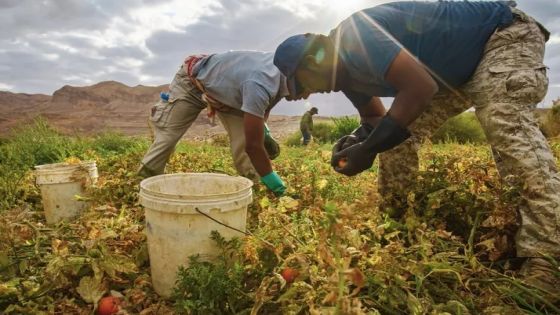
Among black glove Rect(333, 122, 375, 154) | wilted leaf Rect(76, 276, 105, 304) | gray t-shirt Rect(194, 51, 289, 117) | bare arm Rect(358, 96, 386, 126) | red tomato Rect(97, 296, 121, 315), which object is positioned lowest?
red tomato Rect(97, 296, 121, 315)

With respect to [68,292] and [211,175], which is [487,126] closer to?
[211,175]

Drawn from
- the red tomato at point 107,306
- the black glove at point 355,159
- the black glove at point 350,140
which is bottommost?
the red tomato at point 107,306

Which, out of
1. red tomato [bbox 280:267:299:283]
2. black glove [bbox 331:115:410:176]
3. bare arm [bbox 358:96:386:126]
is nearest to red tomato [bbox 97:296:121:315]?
red tomato [bbox 280:267:299:283]

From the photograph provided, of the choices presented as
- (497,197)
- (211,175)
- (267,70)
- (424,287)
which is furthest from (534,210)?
(267,70)

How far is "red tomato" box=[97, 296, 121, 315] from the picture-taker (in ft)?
6.49

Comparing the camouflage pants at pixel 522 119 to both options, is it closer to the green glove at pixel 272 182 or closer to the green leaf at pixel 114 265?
the green glove at pixel 272 182

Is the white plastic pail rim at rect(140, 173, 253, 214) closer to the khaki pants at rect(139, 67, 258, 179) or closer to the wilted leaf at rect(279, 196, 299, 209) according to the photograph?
the wilted leaf at rect(279, 196, 299, 209)

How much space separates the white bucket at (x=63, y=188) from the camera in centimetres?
336

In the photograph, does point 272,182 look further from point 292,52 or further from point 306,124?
point 306,124

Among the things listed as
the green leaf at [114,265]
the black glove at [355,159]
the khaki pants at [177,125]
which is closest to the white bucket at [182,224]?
the green leaf at [114,265]

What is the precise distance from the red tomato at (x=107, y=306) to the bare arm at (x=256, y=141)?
1.45 meters

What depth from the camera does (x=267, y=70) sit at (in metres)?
3.23

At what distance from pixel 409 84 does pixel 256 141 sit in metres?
1.29

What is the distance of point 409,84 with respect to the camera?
215cm
